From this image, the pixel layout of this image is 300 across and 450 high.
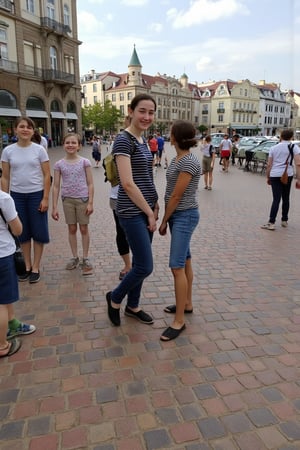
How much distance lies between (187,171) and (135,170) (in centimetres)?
43

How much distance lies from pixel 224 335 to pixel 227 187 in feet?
32.7

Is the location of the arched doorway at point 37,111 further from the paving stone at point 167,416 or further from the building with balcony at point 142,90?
the building with balcony at point 142,90

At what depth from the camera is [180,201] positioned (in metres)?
3.03

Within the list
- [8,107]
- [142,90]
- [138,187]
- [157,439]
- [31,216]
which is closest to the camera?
[157,439]

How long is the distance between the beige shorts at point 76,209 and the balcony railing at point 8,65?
107 ft

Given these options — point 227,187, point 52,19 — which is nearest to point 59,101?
point 52,19

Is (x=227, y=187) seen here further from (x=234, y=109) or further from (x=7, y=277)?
(x=234, y=109)

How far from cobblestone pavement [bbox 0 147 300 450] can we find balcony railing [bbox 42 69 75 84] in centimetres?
3670

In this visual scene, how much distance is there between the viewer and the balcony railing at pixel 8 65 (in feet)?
104

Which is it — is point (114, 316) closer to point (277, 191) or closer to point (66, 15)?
point (277, 191)

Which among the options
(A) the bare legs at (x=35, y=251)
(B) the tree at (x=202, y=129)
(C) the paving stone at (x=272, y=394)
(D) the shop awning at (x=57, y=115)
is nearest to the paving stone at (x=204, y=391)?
(C) the paving stone at (x=272, y=394)

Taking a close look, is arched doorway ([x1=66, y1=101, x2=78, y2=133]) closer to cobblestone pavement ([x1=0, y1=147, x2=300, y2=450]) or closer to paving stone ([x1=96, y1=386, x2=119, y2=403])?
cobblestone pavement ([x1=0, y1=147, x2=300, y2=450])

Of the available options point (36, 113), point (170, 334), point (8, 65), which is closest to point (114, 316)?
point (170, 334)

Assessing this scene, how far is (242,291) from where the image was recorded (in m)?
4.18
